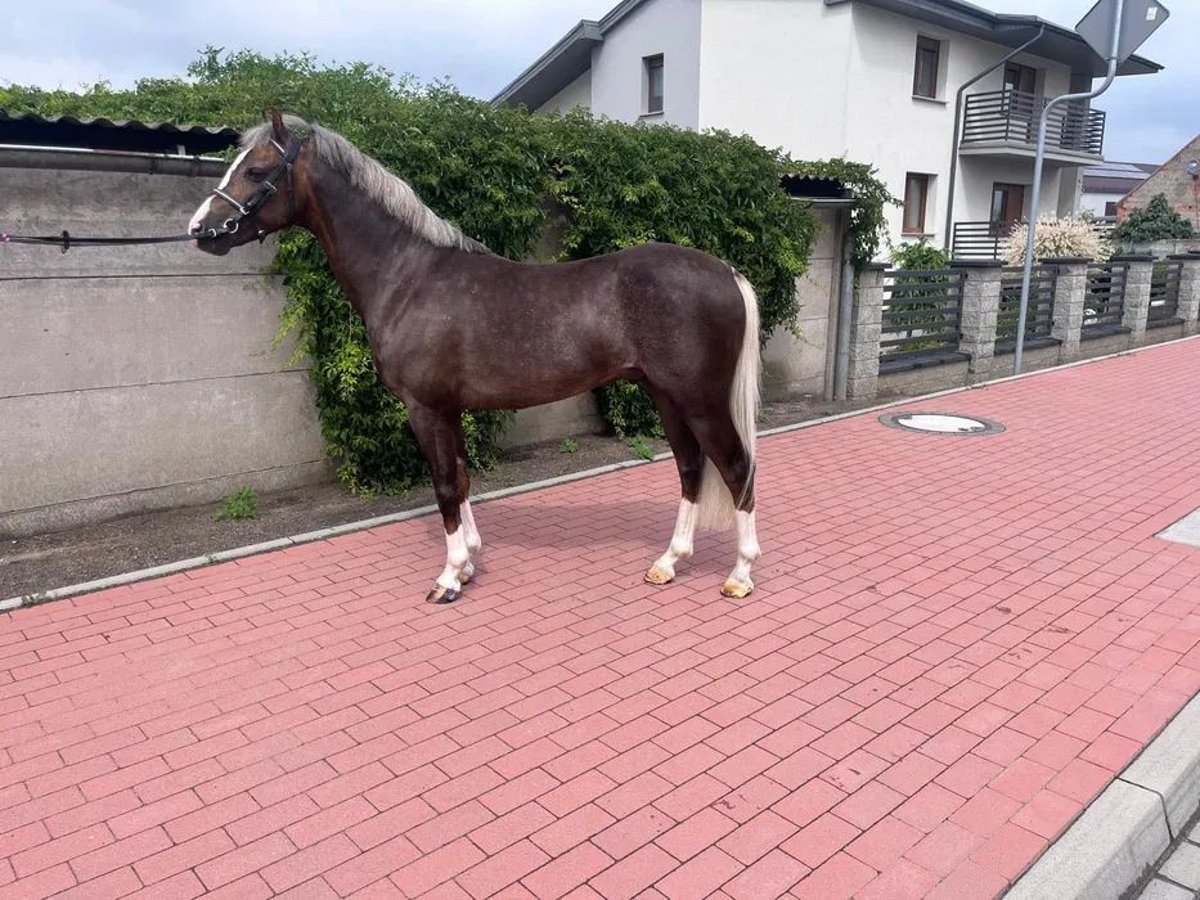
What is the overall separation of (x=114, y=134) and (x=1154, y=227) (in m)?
35.1

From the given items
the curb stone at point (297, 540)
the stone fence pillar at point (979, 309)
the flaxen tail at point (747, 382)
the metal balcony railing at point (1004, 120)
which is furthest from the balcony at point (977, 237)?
the flaxen tail at point (747, 382)

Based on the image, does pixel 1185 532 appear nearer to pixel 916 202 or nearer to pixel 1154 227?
pixel 916 202

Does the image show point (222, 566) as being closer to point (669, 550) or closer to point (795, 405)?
point (669, 550)

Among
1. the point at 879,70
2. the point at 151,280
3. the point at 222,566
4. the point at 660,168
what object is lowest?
the point at 222,566

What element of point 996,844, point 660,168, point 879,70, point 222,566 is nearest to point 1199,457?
point 660,168

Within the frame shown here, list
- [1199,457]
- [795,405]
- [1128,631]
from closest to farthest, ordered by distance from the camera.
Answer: [1128,631] → [1199,457] → [795,405]

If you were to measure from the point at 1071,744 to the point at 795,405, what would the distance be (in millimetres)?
6587

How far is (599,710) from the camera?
3295mm

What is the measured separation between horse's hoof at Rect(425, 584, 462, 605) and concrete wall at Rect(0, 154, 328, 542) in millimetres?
2360

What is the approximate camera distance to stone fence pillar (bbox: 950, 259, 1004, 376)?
35.3 feet

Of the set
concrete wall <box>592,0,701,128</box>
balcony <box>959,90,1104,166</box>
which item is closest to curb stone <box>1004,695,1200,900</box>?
concrete wall <box>592,0,701,128</box>

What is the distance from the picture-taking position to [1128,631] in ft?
12.9

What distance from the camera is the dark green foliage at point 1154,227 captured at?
30.4 meters

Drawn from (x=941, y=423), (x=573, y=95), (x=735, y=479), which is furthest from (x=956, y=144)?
(x=735, y=479)
